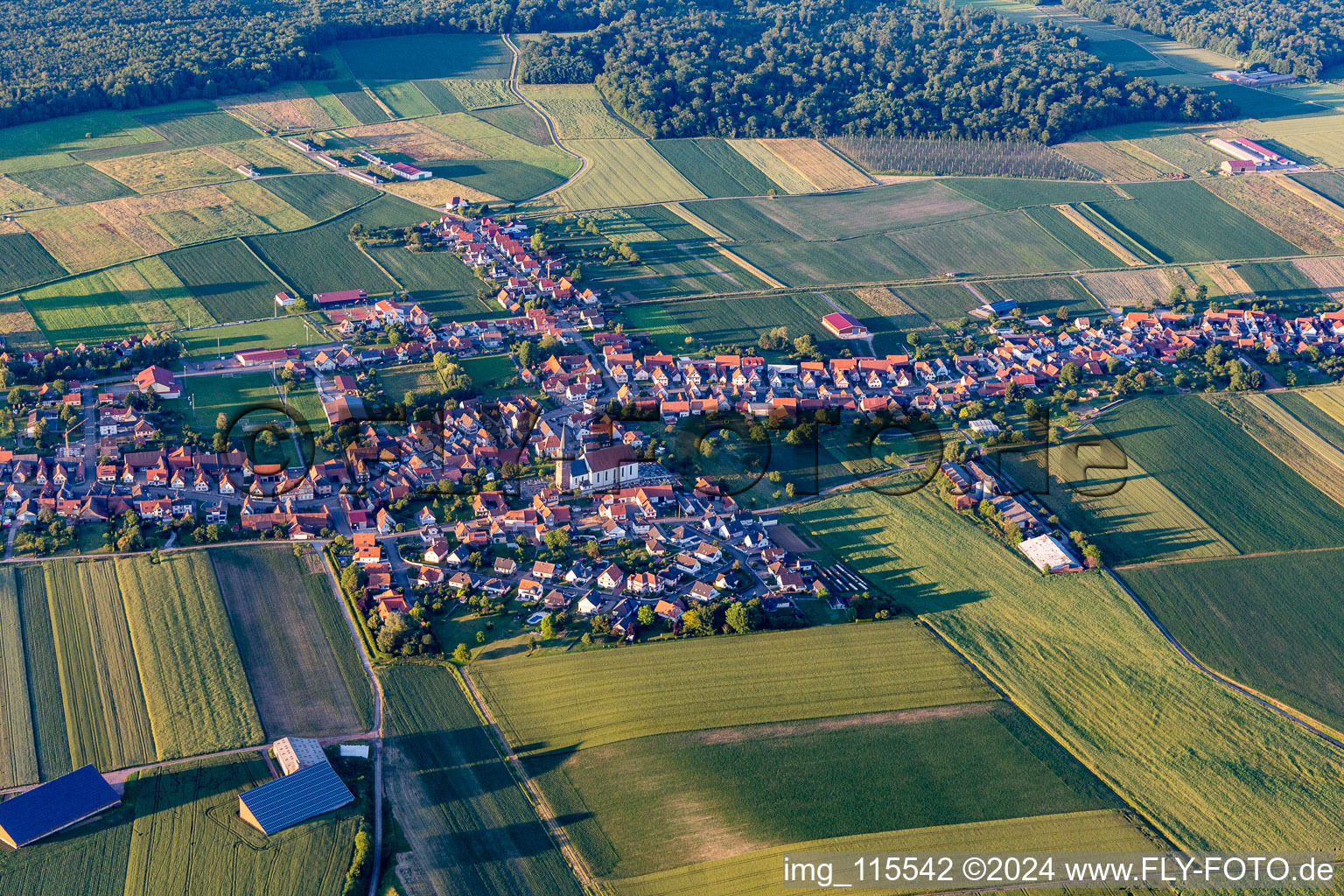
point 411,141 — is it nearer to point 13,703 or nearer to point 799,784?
point 13,703

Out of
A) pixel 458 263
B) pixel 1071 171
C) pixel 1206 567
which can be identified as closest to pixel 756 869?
pixel 1206 567

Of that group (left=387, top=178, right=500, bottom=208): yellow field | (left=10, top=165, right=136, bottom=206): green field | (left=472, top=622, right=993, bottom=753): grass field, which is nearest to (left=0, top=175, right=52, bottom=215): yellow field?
(left=10, top=165, right=136, bottom=206): green field

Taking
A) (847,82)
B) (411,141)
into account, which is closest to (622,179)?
(411,141)

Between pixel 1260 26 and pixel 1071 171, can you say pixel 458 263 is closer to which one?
pixel 1071 171

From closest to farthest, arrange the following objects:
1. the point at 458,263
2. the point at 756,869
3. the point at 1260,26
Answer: the point at 756,869 → the point at 458,263 → the point at 1260,26

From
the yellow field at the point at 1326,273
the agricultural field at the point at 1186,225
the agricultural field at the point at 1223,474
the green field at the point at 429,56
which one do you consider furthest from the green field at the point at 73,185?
the yellow field at the point at 1326,273

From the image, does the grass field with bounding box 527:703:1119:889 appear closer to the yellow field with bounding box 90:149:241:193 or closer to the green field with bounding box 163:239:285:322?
the green field with bounding box 163:239:285:322

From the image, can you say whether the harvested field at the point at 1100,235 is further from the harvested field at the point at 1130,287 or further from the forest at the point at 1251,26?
the forest at the point at 1251,26
